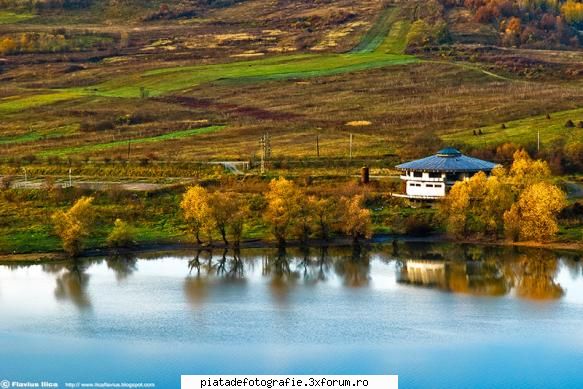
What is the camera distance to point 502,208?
2464 inches

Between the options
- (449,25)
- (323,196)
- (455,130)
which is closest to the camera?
(323,196)

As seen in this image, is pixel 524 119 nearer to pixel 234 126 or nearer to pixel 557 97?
pixel 557 97

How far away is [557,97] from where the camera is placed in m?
108

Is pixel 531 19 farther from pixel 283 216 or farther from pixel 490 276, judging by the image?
pixel 490 276

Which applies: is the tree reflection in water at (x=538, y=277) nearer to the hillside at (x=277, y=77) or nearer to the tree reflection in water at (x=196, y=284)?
the tree reflection in water at (x=196, y=284)

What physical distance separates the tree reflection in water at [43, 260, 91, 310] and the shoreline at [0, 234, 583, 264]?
140 cm

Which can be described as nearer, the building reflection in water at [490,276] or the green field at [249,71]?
the building reflection in water at [490,276]

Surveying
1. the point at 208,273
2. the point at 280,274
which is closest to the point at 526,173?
the point at 280,274

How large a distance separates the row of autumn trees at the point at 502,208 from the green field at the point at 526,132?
20.7 metres

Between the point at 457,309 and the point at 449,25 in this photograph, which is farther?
the point at 449,25

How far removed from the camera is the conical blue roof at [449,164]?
225 feet

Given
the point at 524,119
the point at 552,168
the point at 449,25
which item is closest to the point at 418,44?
the point at 449,25

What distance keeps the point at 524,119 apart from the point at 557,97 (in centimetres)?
1195

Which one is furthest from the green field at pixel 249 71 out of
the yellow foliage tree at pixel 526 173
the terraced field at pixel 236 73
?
the yellow foliage tree at pixel 526 173
